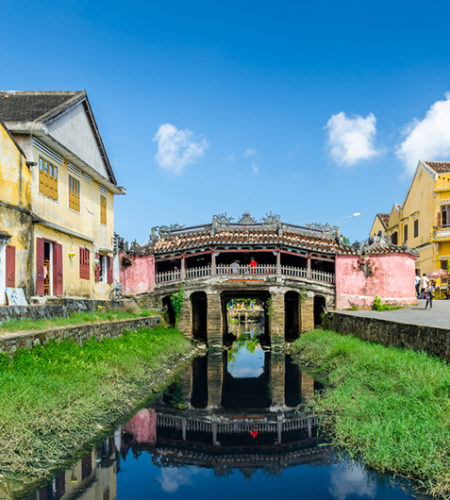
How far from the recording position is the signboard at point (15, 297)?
12.7 metres

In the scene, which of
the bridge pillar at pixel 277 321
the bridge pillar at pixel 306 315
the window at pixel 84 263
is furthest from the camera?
the bridge pillar at pixel 306 315

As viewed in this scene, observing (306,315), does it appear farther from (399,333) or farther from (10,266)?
(10,266)

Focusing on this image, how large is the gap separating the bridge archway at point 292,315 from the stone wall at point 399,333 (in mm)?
5031

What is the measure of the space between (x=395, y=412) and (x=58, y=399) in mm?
5746

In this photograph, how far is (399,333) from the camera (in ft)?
44.9

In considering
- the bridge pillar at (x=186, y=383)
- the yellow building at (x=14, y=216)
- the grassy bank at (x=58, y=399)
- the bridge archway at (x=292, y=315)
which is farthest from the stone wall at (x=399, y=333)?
the yellow building at (x=14, y=216)

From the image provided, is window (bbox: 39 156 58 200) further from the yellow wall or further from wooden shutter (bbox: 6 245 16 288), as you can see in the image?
the yellow wall

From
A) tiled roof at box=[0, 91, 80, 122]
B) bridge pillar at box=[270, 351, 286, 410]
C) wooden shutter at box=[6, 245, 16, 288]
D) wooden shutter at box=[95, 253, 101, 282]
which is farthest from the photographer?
wooden shutter at box=[95, 253, 101, 282]

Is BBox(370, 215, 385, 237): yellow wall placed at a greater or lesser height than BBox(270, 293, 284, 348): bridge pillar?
greater

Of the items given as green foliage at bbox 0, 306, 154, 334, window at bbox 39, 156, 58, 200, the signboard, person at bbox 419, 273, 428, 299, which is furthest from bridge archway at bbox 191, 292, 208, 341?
the signboard

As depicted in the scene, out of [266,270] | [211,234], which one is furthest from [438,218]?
[211,234]

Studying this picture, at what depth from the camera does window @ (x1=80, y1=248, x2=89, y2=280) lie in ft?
58.9

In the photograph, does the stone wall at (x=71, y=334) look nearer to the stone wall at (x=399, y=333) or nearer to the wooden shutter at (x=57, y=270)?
the wooden shutter at (x=57, y=270)

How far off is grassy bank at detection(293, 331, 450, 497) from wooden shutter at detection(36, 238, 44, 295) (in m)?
8.78
